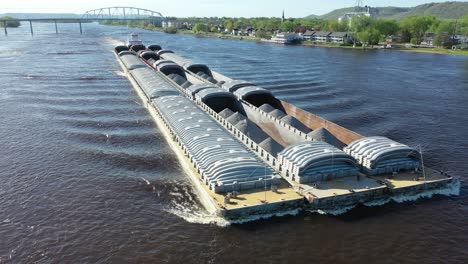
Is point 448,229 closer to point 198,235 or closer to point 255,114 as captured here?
point 198,235

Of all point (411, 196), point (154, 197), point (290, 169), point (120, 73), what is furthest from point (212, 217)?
point (120, 73)

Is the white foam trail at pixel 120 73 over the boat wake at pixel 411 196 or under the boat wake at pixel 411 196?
over

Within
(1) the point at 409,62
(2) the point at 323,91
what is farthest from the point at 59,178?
(1) the point at 409,62

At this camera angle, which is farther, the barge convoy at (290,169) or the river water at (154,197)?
the barge convoy at (290,169)

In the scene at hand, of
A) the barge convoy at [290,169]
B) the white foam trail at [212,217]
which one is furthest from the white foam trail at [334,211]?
the white foam trail at [212,217]

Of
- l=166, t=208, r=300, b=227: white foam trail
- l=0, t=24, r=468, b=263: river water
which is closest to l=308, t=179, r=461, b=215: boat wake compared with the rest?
l=0, t=24, r=468, b=263: river water

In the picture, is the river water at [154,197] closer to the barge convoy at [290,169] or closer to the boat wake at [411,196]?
the boat wake at [411,196]

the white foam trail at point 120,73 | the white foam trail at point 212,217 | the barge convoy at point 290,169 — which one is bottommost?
the white foam trail at point 212,217

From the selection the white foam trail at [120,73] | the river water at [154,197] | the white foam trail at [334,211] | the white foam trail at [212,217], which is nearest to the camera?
the river water at [154,197]

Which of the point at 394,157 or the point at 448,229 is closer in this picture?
the point at 448,229

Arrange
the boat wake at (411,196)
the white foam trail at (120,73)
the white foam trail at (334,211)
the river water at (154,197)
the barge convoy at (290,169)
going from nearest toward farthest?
the river water at (154,197), the barge convoy at (290,169), the white foam trail at (334,211), the boat wake at (411,196), the white foam trail at (120,73)
